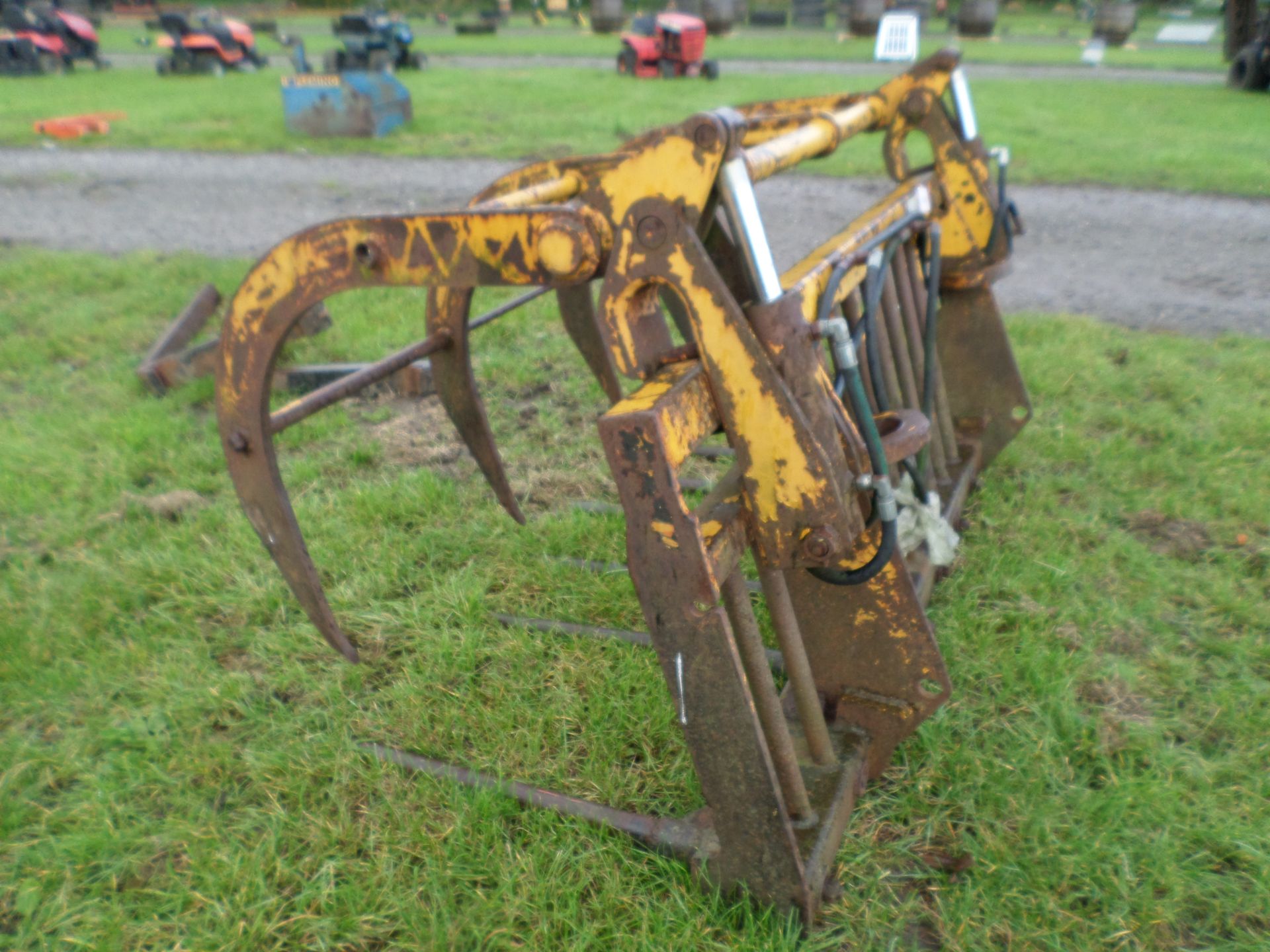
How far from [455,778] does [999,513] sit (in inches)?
81.9

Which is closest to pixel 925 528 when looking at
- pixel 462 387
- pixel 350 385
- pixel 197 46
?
pixel 462 387

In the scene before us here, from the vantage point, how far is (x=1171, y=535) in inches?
121

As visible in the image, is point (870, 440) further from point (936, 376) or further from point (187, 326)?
point (187, 326)

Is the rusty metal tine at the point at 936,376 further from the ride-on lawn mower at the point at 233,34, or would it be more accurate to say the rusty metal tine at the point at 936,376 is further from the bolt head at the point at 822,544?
the ride-on lawn mower at the point at 233,34

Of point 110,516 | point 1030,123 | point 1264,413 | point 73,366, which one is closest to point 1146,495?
point 1264,413

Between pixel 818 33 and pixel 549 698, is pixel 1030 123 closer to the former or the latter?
pixel 549 698

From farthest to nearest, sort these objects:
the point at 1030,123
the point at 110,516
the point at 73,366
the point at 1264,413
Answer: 1. the point at 1030,123
2. the point at 73,366
3. the point at 1264,413
4. the point at 110,516

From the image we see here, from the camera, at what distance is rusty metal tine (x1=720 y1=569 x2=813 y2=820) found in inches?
70.8

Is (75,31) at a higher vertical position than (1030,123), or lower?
higher

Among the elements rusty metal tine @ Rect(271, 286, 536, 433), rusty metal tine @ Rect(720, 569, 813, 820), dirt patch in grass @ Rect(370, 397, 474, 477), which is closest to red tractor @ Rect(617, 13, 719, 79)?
dirt patch in grass @ Rect(370, 397, 474, 477)

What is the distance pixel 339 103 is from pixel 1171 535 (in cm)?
987

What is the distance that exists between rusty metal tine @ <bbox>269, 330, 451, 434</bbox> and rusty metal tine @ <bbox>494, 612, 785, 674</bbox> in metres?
0.83

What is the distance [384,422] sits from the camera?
414 centimetres

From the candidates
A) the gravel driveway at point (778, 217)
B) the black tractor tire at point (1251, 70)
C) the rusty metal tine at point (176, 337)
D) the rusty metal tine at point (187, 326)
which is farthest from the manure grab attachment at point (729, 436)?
the black tractor tire at point (1251, 70)
